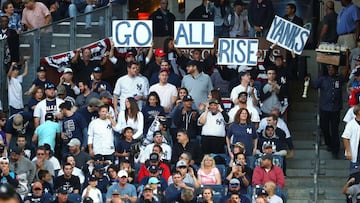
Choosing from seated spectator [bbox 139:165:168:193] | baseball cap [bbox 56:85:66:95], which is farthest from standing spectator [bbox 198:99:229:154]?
baseball cap [bbox 56:85:66:95]

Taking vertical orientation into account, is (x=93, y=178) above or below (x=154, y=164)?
below

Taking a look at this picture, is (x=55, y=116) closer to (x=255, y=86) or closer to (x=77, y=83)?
(x=77, y=83)

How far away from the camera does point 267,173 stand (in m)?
15.5

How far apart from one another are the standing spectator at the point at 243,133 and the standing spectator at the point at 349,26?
15.3 ft

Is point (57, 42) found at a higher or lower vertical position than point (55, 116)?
higher

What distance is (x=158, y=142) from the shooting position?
1596 cm

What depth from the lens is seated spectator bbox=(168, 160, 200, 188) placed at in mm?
15078

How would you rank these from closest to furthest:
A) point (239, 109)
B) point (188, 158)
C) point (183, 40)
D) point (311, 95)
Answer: point (188, 158)
point (239, 109)
point (183, 40)
point (311, 95)

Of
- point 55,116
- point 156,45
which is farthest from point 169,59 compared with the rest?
point 55,116

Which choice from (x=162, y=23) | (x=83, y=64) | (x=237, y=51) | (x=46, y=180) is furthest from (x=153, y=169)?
(x=162, y=23)

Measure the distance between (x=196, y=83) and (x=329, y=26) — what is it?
4.24 m

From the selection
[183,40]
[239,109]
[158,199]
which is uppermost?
[183,40]

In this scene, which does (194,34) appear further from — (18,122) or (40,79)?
(18,122)

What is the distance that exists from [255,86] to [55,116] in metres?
3.41
